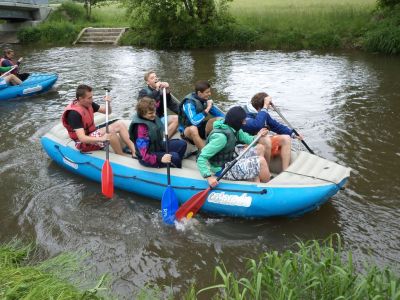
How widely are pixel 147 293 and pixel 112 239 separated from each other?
110 centimetres

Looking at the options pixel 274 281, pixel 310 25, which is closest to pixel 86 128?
pixel 274 281

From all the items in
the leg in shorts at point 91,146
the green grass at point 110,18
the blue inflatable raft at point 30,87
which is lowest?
the green grass at point 110,18

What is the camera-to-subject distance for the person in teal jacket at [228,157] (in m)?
4.61

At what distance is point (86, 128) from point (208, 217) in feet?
6.61

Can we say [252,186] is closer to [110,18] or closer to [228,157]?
[228,157]

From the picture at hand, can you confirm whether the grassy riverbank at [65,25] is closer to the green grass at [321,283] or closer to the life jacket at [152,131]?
the life jacket at [152,131]

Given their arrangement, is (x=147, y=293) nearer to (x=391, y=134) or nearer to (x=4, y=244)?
(x=4, y=244)

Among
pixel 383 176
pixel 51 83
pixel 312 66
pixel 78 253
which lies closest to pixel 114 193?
pixel 78 253

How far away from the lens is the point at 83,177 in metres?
6.12

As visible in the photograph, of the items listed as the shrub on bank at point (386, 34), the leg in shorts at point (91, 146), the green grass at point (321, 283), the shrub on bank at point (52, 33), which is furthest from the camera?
the shrub on bank at point (52, 33)

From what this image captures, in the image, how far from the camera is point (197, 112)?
225 inches

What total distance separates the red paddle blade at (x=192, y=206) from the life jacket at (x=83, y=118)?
1.83 metres

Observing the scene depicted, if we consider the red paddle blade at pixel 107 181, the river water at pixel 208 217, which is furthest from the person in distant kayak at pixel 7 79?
the red paddle blade at pixel 107 181

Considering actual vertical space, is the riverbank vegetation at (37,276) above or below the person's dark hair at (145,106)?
below
